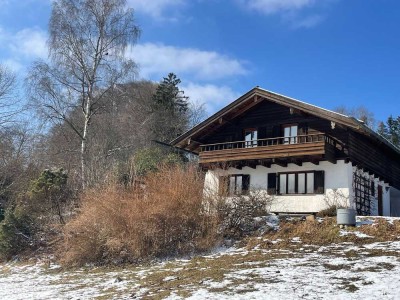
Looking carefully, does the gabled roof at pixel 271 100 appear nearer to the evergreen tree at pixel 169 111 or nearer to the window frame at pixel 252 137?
the window frame at pixel 252 137

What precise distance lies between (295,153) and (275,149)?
1.25m

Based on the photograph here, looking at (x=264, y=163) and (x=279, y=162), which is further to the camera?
(x=264, y=163)

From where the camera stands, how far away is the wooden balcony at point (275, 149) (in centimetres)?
2348

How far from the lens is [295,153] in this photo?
78.8ft

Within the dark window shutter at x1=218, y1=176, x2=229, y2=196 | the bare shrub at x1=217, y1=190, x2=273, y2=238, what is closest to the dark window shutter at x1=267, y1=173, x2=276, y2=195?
the bare shrub at x1=217, y1=190, x2=273, y2=238

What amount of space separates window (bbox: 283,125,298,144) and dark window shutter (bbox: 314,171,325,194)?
234 cm

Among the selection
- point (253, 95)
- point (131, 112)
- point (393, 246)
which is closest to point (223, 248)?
point (393, 246)

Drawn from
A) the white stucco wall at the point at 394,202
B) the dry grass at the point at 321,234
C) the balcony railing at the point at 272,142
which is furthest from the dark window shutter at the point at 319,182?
the white stucco wall at the point at 394,202

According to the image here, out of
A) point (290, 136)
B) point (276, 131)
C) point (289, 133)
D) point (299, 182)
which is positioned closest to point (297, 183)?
point (299, 182)

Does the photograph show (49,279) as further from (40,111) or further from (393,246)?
(40,111)

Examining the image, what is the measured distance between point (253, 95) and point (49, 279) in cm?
1569

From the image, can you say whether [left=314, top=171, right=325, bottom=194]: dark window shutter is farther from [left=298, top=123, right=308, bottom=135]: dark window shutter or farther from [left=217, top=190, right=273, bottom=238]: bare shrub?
[left=217, top=190, right=273, bottom=238]: bare shrub

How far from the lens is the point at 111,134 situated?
3712 centimetres

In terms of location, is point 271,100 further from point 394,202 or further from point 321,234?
point 394,202
